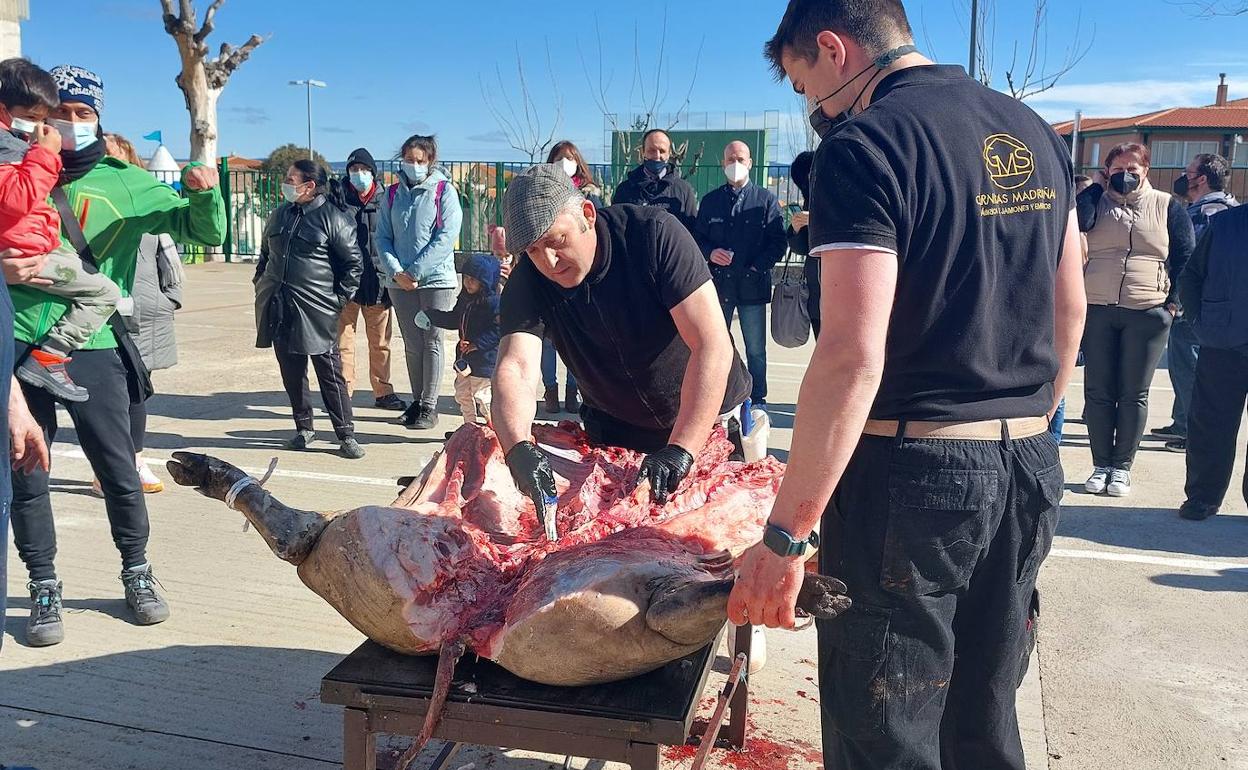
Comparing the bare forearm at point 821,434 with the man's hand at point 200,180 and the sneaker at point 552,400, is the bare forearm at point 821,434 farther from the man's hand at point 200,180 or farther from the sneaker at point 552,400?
the sneaker at point 552,400

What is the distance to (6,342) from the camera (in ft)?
7.72

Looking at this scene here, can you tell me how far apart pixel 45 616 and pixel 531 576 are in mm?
2579

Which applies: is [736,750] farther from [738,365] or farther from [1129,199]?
[1129,199]

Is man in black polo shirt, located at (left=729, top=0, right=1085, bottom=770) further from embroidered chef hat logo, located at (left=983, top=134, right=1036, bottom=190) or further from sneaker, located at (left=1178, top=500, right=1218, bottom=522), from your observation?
sneaker, located at (left=1178, top=500, right=1218, bottom=522)

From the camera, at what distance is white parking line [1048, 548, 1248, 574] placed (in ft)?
16.3

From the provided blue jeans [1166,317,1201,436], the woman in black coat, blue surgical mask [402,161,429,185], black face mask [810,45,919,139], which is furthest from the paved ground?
blue surgical mask [402,161,429,185]

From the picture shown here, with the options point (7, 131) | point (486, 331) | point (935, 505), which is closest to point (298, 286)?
point (486, 331)

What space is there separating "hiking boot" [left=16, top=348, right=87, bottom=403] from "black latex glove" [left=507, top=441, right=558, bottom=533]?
1.88 m

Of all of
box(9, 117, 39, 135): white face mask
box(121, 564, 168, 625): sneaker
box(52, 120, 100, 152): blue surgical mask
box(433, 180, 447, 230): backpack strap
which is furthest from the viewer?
box(433, 180, 447, 230): backpack strap

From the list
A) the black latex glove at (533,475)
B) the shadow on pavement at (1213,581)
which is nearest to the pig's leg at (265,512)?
the black latex glove at (533,475)

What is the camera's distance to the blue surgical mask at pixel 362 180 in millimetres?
8008

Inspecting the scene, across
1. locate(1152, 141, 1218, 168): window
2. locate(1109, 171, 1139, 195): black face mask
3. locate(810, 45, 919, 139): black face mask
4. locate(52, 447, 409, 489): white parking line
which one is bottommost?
locate(52, 447, 409, 489): white parking line

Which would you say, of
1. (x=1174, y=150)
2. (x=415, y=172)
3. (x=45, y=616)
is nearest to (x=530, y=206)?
(x=45, y=616)

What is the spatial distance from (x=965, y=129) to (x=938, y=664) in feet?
3.78
